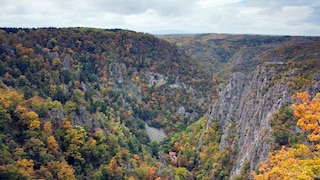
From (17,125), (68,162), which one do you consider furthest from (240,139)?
(17,125)

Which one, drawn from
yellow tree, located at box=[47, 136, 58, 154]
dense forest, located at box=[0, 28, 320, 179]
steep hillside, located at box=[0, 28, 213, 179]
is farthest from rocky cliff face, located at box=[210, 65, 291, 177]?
yellow tree, located at box=[47, 136, 58, 154]

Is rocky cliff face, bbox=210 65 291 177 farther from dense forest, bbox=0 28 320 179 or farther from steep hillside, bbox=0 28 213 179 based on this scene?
steep hillside, bbox=0 28 213 179

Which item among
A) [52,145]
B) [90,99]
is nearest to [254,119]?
[52,145]

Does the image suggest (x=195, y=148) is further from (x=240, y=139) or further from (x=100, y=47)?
(x=100, y=47)

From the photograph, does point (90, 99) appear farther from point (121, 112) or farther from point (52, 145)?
point (52, 145)

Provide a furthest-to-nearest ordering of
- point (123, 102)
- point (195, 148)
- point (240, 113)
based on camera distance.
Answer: point (123, 102) → point (195, 148) → point (240, 113)

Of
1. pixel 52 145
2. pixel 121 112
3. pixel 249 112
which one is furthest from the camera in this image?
pixel 121 112
